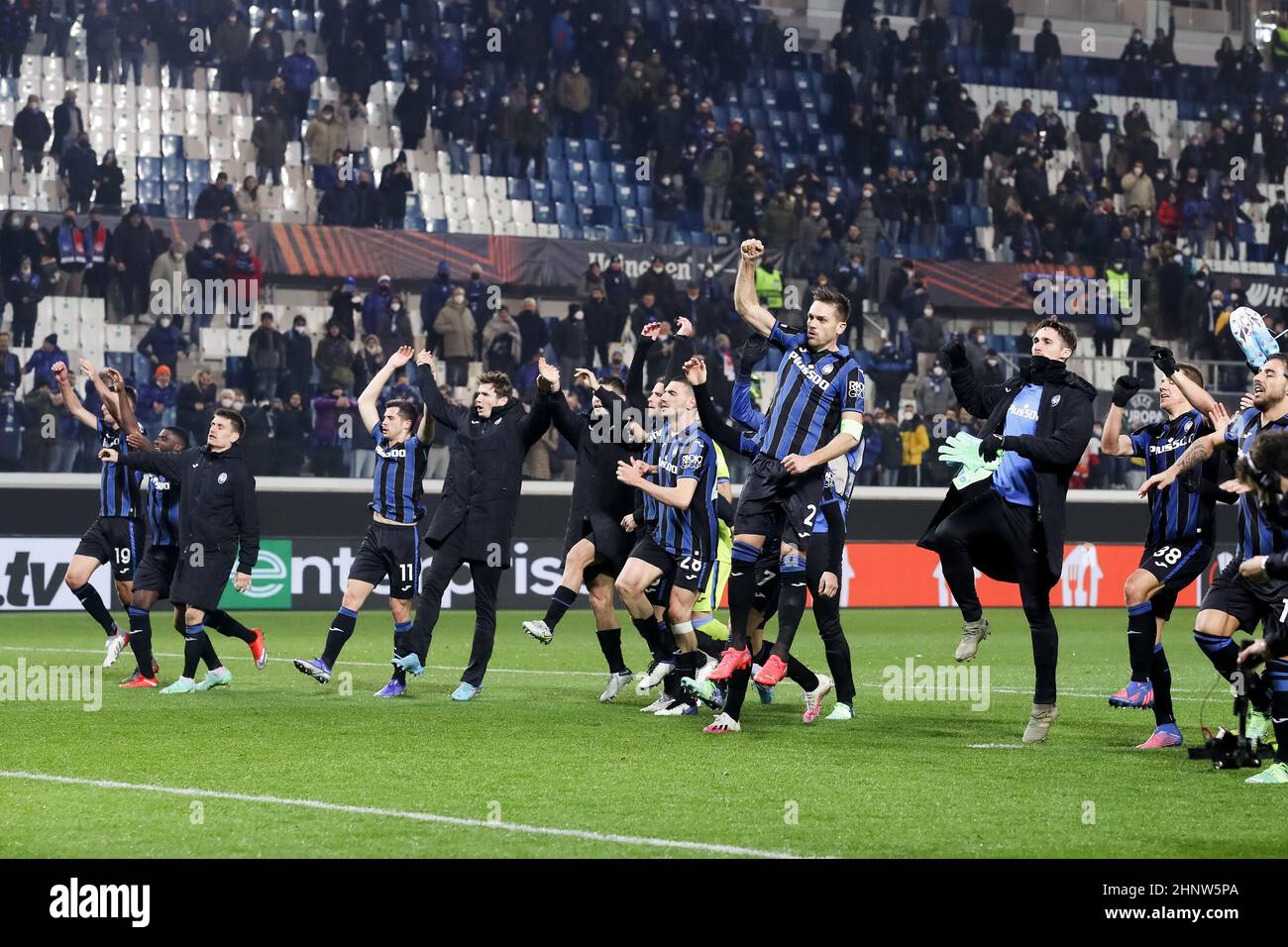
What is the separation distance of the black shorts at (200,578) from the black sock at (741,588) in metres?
4.34

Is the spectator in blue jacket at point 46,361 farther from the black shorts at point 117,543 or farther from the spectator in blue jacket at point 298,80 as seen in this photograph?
the black shorts at point 117,543

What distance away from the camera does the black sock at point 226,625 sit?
13305 millimetres

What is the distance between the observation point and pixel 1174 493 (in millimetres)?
10883

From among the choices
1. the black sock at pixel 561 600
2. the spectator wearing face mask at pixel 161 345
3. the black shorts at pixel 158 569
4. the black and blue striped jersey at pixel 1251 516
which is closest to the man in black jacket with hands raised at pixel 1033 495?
the black and blue striped jersey at pixel 1251 516

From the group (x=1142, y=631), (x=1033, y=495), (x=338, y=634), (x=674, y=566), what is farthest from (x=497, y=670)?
(x=1033, y=495)

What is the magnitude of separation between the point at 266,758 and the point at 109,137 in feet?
63.5

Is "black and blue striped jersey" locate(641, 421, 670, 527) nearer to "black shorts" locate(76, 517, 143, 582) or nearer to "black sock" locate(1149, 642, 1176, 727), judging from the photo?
"black sock" locate(1149, 642, 1176, 727)

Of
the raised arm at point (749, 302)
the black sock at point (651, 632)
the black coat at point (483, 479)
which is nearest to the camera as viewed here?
the raised arm at point (749, 302)

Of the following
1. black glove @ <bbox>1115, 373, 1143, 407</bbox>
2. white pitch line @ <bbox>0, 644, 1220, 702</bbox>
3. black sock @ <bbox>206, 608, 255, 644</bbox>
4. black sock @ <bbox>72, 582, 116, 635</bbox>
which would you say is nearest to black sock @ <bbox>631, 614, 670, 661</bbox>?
white pitch line @ <bbox>0, 644, 1220, 702</bbox>

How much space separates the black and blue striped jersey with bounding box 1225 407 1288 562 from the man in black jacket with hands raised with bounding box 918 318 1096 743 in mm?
959

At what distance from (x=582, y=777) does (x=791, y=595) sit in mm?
2309

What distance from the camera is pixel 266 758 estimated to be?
9.30m

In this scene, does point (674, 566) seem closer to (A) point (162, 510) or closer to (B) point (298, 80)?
(A) point (162, 510)
